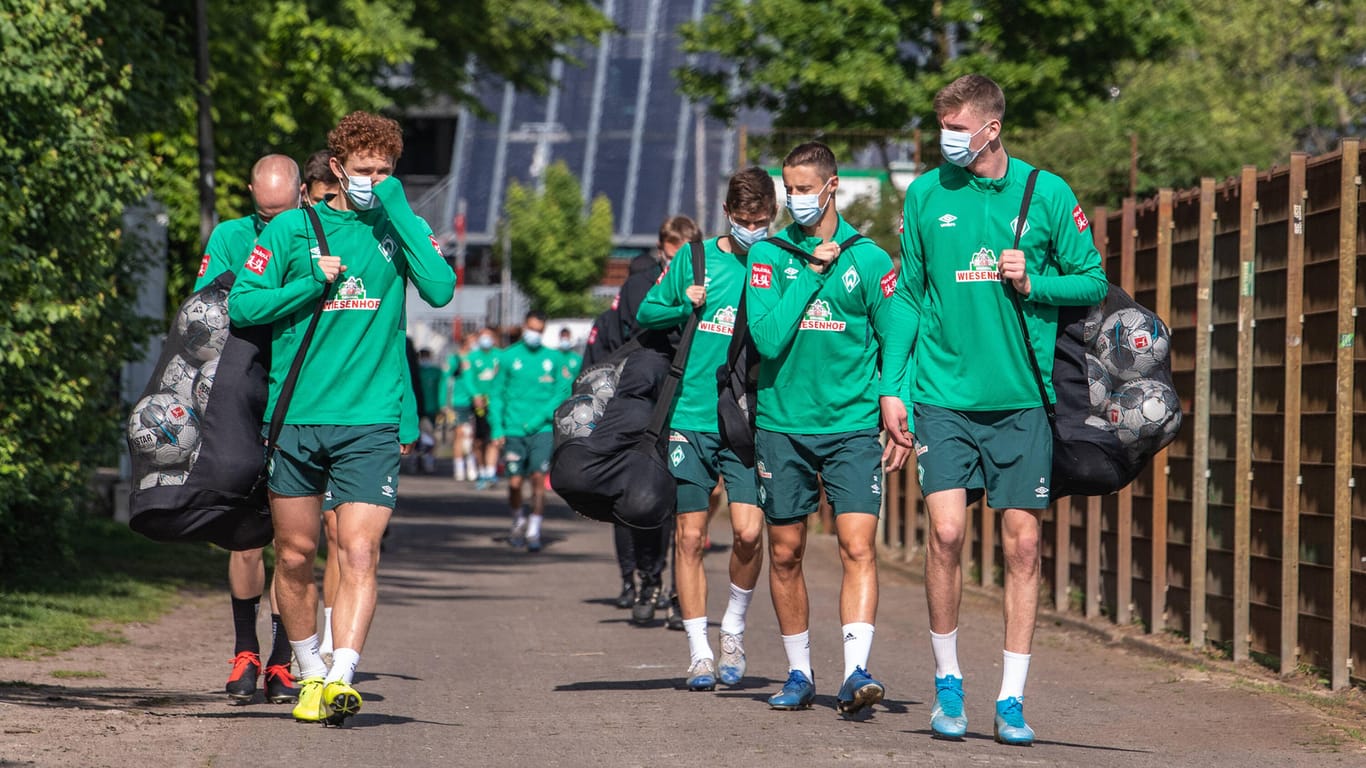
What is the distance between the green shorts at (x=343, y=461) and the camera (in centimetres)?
725

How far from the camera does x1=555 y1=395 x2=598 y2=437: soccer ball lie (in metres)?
8.94

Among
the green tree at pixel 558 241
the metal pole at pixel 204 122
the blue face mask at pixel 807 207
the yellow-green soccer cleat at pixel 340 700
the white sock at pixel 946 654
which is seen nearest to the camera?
the yellow-green soccer cleat at pixel 340 700

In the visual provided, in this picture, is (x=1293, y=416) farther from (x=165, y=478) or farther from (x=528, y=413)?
(x=528, y=413)

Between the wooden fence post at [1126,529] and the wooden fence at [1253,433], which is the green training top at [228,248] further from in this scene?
the wooden fence post at [1126,529]

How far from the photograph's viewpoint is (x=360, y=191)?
7.32m

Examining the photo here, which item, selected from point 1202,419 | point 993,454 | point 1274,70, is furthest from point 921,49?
point 993,454

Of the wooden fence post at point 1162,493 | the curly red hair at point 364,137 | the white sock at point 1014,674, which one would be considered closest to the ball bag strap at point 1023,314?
the white sock at point 1014,674

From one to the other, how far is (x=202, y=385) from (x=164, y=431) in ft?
0.72

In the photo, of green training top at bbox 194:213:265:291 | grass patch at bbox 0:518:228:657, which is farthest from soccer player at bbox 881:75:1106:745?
grass patch at bbox 0:518:228:657

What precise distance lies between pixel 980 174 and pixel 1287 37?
3753cm

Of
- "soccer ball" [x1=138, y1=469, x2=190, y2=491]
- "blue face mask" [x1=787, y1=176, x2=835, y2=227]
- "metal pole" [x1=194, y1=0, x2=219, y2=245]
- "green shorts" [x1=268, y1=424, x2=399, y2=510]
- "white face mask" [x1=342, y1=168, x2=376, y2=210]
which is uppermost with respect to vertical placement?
"metal pole" [x1=194, y1=0, x2=219, y2=245]

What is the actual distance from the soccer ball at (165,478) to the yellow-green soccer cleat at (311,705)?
93 cm

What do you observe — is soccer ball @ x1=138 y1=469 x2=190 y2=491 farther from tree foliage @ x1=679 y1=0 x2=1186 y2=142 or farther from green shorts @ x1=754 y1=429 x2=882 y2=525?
tree foliage @ x1=679 y1=0 x2=1186 y2=142

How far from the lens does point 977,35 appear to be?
93.0ft
